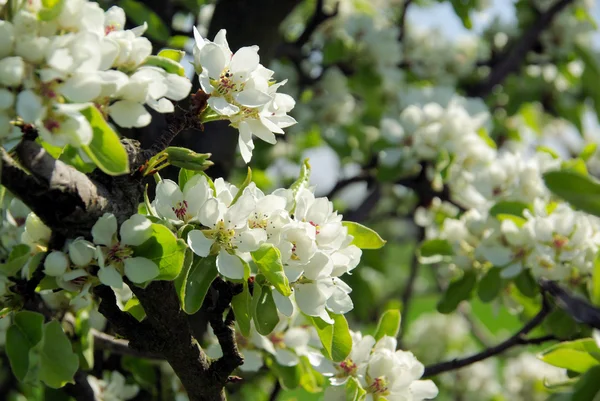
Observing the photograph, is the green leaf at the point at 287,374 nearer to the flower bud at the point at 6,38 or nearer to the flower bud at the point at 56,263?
the flower bud at the point at 56,263

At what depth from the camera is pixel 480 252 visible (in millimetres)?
1875

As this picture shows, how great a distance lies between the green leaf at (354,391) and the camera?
1.27 meters

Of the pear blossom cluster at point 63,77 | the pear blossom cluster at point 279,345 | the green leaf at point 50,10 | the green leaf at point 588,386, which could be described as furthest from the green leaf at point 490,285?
the green leaf at point 50,10

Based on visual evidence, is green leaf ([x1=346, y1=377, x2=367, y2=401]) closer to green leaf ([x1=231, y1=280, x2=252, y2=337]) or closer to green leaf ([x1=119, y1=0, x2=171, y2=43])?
green leaf ([x1=231, y1=280, x2=252, y2=337])

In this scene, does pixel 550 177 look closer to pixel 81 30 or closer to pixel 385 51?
pixel 81 30

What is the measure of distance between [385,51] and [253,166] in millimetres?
698

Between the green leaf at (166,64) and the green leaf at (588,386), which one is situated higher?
the green leaf at (166,64)

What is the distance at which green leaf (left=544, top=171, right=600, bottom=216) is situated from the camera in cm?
114

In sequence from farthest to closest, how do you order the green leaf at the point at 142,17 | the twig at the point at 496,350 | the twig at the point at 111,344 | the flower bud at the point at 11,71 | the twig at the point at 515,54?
the twig at the point at 515,54
the green leaf at the point at 142,17
the twig at the point at 496,350
the twig at the point at 111,344
the flower bud at the point at 11,71

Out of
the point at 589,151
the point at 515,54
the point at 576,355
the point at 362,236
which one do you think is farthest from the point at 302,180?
the point at 515,54

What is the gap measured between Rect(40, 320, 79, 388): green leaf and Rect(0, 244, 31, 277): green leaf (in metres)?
0.10

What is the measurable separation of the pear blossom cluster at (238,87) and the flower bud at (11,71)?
0.91ft

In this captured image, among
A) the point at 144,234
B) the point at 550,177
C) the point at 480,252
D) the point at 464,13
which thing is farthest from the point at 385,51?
the point at 144,234

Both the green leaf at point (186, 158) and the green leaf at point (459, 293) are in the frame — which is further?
the green leaf at point (459, 293)
